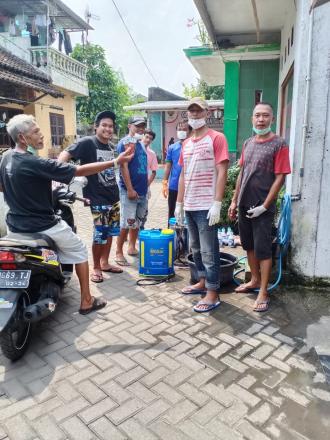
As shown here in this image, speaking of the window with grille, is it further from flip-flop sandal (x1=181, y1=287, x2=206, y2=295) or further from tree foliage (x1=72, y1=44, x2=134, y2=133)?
flip-flop sandal (x1=181, y1=287, x2=206, y2=295)

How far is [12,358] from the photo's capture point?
8.83ft

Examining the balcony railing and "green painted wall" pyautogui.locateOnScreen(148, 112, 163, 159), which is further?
"green painted wall" pyautogui.locateOnScreen(148, 112, 163, 159)

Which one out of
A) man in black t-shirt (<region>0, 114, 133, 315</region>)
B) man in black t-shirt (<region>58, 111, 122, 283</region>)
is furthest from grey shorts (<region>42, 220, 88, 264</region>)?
man in black t-shirt (<region>58, 111, 122, 283</region>)

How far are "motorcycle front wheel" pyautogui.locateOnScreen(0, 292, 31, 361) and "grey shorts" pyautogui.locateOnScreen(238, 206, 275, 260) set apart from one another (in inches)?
85.1

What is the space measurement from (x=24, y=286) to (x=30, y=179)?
2.76 feet

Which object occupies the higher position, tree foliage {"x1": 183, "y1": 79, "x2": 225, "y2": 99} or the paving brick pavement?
tree foliage {"x1": 183, "y1": 79, "x2": 225, "y2": 99}

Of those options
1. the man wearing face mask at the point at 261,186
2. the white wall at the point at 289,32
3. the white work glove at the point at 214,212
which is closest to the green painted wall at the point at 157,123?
the white wall at the point at 289,32

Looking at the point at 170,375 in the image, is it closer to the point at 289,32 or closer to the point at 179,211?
the point at 179,211

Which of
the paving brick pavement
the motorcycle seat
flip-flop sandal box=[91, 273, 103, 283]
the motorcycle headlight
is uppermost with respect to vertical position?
the motorcycle seat

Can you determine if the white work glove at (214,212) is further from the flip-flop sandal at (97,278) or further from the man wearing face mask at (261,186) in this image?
the flip-flop sandal at (97,278)

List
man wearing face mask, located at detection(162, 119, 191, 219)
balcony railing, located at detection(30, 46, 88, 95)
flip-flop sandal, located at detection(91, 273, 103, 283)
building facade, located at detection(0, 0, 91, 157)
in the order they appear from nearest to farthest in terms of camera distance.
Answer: flip-flop sandal, located at detection(91, 273, 103, 283) < man wearing face mask, located at detection(162, 119, 191, 219) < building facade, located at detection(0, 0, 91, 157) < balcony railing, located at detection(30, 46, 88, 95)

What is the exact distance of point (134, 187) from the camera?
15.5 feet

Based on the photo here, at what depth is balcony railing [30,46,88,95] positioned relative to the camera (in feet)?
48.0

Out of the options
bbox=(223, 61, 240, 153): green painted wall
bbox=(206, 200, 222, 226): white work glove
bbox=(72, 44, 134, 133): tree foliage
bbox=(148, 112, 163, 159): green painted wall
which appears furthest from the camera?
bbox=(72, 44, 134, 133): tree foliage
